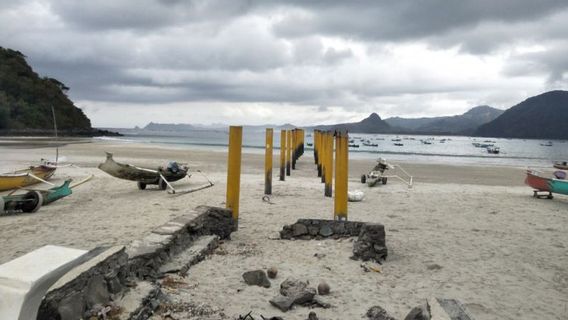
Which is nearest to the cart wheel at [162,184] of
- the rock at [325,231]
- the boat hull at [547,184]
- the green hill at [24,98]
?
the rock at [325,231]

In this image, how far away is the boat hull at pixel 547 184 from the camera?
1283 cm

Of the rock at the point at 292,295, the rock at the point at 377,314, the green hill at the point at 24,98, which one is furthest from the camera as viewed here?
the green hill at the point at 24,98

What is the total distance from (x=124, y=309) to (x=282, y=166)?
41.4 feet

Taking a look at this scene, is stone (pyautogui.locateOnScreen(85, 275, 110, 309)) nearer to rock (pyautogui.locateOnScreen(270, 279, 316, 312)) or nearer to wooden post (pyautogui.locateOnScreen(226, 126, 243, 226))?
rock (pyautogui.locateOnScreen(270, 279, 316, 312))

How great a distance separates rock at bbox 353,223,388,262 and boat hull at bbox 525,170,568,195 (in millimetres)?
A: 8974

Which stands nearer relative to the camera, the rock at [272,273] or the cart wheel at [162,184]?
the rock at [272,273]

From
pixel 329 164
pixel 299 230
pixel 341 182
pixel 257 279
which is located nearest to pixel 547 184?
pixel 329 164

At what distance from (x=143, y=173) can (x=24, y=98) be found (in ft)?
219

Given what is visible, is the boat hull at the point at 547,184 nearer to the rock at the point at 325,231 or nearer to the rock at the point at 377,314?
the rock at the point at 325,231

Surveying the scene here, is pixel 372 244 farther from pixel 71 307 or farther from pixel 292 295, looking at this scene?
pixel 71 307

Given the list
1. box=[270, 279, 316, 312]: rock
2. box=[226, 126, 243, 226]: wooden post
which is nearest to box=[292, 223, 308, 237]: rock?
box=[226, 126, 243, 226]: wooden post

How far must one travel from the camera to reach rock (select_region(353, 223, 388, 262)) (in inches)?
255

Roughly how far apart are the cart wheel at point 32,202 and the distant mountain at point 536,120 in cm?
18923

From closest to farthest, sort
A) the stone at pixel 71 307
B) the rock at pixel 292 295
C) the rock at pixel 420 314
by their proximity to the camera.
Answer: the stone at pixel 71 307 → the rock at pixel 420 314 → the rock at pixel 292 295
